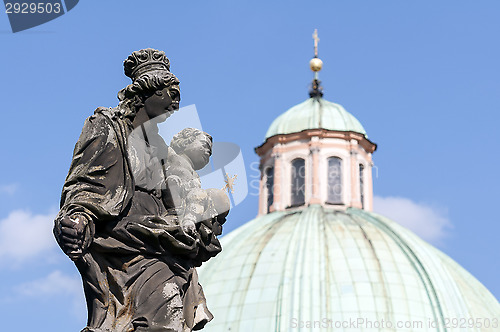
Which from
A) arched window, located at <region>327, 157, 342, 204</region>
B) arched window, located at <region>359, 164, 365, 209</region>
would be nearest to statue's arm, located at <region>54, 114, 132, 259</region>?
arched window, located at <region>327, 157, 342, 204</region>

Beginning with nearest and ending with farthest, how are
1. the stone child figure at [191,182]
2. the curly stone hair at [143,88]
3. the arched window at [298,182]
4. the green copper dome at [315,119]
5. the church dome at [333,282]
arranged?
the stone child figure at [191,182], the curly stone hair at [143,88], the church dome at [333,282], the arched window at [298,182], the green copper dome at [315,119]

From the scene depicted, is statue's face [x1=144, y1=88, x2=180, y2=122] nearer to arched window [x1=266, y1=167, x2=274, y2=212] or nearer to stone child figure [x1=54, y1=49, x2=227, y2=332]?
stone child figure [x1=54, y1=49, x2=227, y2=332]

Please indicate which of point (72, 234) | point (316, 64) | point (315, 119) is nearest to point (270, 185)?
point (315, 119)

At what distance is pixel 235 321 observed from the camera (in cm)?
5316

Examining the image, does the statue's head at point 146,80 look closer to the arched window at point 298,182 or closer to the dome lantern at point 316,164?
the dome lantern at point 316,164

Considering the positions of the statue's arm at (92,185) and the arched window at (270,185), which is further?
the arched window at (270,185)

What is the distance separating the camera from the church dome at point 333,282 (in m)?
52.7

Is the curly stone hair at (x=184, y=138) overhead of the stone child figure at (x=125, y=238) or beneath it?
overhead

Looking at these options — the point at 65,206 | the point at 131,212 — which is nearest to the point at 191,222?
the point at 131,212

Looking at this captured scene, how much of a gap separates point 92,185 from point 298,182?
183ft

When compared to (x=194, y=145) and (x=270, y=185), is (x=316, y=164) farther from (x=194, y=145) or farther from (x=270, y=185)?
(x=194, y=145)

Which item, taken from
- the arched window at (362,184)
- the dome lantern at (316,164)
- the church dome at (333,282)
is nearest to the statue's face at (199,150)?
the church dome at (333,282)

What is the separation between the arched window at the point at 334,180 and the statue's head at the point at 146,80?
53.6m

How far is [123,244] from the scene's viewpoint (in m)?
8.23
